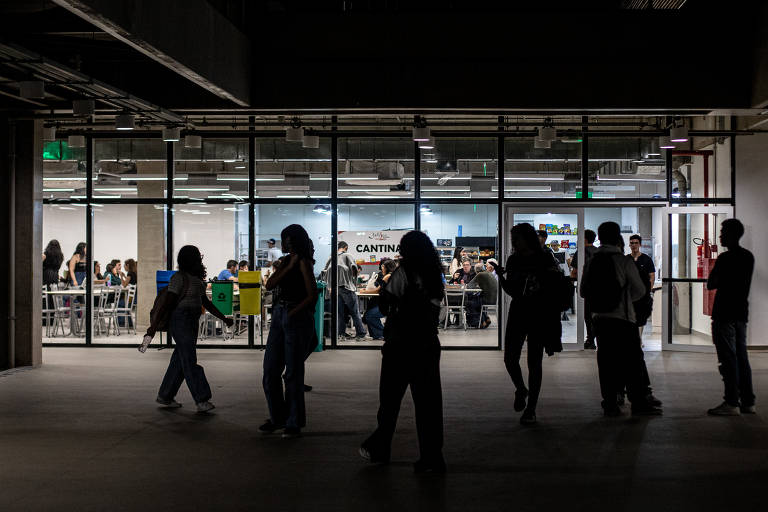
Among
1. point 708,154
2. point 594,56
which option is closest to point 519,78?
point 594,56

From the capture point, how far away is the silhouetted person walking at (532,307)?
7234 millimetres

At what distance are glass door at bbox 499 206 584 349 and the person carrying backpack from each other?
5547 mm

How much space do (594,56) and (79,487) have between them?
314 inches

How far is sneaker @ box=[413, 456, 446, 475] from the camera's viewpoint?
552cm

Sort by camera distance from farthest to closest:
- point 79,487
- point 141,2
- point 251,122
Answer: point 251,122, point 141,2, point 79,487

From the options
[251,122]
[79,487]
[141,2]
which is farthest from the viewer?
[251,122]

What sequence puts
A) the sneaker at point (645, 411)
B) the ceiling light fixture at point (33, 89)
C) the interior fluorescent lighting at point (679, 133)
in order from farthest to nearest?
the interior fluorescent lighting at point (679, 133), the ceiling light fixture at point (33, 89), the sneaker at point (645, 411)

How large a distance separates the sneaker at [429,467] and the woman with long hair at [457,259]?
318 inches

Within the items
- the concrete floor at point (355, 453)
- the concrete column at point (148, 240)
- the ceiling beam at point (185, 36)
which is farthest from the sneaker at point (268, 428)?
the concrete column at point (148, 240)

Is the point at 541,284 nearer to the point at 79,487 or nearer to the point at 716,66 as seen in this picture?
the point at 79,487

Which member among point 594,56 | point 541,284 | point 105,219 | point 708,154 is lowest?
point 541,284

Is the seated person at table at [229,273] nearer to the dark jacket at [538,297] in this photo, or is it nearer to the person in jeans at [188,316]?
the person in jeans at [188,316]

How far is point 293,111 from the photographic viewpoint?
10688mm

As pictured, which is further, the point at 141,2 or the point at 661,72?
the point at 661,72
